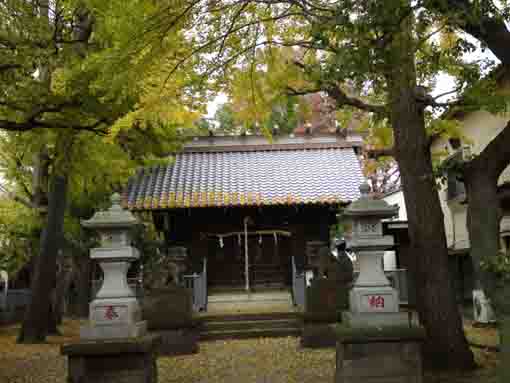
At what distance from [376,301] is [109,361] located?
356 centimetres

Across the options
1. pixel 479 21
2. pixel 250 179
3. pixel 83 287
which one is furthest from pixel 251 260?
pixel 479 21

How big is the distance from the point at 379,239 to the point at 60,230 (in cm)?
932

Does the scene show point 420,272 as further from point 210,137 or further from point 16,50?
point 210,137

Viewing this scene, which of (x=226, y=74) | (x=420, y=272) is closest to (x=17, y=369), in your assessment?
(x=226, y=74)

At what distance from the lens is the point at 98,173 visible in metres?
12.6

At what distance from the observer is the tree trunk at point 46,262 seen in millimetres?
13109

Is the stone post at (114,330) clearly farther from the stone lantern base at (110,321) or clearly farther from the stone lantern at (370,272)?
the stone lantern at (370,272)

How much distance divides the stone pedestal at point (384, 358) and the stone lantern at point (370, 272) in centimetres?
24

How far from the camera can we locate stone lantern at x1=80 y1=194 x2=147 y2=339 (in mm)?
6703

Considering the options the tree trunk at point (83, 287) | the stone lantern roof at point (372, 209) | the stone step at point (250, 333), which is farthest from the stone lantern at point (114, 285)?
the tree trunk at point (83, 287)

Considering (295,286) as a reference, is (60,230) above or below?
above

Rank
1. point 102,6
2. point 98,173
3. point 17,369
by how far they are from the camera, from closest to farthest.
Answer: point 102,6
point 17,369
point 98,173

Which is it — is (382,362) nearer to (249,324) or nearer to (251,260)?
(249,324)

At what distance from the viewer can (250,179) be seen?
17953mm
